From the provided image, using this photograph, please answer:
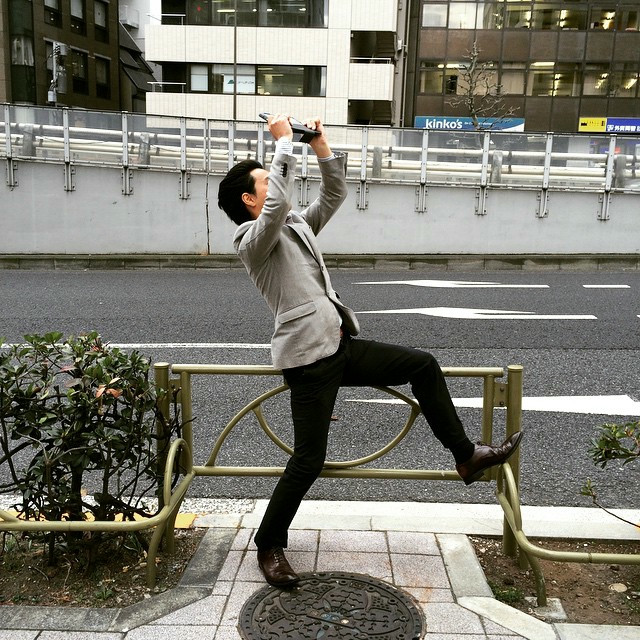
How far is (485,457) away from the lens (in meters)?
2.73

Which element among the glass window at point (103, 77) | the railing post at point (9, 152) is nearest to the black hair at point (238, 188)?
the railing post at point (9, 152)

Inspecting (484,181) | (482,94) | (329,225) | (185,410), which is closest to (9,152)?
(329,225)

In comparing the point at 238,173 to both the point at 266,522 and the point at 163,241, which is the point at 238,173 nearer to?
the point at 266,522

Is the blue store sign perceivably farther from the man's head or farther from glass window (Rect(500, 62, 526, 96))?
the man's head

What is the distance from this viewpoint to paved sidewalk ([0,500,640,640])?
7.92ft

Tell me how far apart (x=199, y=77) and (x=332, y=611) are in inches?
1252

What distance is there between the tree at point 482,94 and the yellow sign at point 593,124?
3.72 metres

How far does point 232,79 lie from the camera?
3109cm

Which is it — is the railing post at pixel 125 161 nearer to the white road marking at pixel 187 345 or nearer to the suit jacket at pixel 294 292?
the white road marking at pixel 187 345

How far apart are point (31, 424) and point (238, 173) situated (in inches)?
51.3

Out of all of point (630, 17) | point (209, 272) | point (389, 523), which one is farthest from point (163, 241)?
point (630, 17)

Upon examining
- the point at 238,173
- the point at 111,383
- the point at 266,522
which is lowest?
the point at 266,522

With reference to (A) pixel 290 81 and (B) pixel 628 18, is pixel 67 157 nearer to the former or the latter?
(A) pixel 290 81

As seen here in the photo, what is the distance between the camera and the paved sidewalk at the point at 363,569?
7.92 ft
